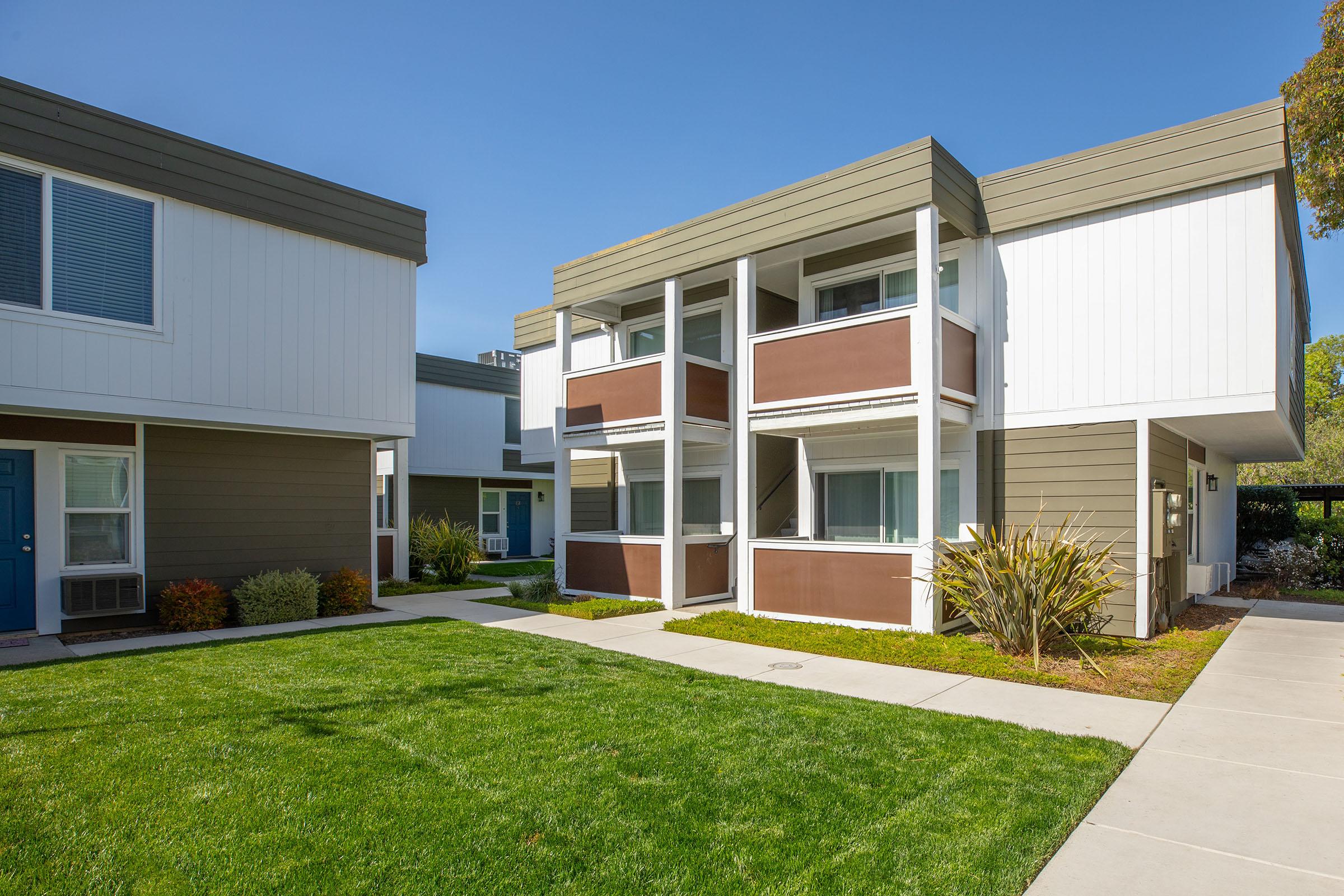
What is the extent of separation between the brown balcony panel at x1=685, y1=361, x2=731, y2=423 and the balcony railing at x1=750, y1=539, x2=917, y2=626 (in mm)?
2424

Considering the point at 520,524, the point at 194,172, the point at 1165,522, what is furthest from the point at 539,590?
the point at 520,524

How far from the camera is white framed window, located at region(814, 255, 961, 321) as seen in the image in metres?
10.3

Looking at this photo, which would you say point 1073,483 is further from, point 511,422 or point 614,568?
point 511,422

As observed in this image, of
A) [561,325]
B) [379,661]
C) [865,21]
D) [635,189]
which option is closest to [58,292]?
[379,661]

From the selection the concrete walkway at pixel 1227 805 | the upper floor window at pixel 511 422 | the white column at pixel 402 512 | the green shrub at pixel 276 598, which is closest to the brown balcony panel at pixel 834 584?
the concrete walkway at pixel 1227 805

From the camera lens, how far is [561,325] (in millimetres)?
13375

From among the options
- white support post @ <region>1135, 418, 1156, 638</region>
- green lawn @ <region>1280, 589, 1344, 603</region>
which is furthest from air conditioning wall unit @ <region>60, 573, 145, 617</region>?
green lawn @ <region>1280, 589, 1344, 603</region>

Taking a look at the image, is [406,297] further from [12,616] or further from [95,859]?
[95,859]

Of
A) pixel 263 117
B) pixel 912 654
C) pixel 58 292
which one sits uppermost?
pixel 263 117

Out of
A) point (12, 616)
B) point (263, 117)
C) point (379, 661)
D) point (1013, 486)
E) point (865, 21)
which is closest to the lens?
point (379, 661)

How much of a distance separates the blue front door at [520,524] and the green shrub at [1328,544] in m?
19.8

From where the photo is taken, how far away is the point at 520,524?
24.3m

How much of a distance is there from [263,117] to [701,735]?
1078cm

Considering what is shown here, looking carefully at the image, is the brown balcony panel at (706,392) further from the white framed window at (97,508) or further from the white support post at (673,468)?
the white framed window at (97,508)
